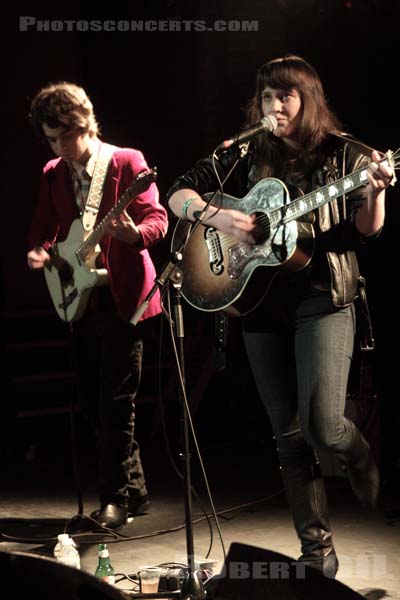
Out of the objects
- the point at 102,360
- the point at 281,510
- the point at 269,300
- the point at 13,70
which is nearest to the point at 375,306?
the point at 281,510

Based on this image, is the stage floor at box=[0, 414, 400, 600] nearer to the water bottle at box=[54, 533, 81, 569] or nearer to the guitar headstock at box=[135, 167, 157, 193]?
the water bottle at box=[54, 533, 81, 569]

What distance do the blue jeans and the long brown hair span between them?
0.53 m

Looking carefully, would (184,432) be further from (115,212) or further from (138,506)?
(138,506)

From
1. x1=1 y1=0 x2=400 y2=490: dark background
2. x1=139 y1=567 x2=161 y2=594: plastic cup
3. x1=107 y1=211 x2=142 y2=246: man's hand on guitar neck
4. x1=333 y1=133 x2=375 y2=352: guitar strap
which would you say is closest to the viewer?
x1=333 y1=133 x2=375 y2=352: guitar strap

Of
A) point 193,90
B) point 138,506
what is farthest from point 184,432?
point 193,90

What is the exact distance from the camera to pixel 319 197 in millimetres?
3406

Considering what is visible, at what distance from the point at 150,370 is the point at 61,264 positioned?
3375 mm

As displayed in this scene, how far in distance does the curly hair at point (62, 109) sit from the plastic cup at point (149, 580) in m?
2.19

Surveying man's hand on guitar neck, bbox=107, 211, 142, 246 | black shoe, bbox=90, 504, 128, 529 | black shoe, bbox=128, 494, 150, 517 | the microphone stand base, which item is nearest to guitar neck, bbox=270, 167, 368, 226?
man's hand on guitar neck, bbox=107, 211, 142, 246

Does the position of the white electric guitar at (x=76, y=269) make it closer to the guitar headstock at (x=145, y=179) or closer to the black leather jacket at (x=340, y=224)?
the guitar headstock at (x=145, y=179)

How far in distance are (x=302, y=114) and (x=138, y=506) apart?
8.23ft

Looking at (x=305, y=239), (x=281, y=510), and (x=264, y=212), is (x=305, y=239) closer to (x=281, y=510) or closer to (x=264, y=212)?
(x=264, y=212)

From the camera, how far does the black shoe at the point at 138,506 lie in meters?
5.12

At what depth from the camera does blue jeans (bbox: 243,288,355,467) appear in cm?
338
